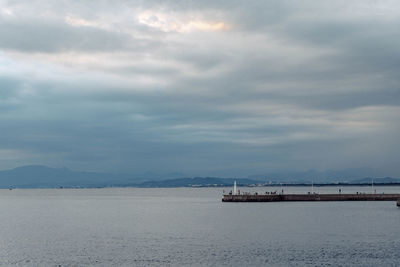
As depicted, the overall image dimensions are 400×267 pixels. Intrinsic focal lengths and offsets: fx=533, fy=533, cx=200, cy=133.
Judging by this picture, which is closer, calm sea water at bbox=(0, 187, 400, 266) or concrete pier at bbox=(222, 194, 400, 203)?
calm sea water at bbox=(0, 187, 400, 266)

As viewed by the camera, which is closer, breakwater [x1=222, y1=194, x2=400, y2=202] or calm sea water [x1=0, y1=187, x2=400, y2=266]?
calm sea water [x1=0, y1=187, x2=400, y2=266]

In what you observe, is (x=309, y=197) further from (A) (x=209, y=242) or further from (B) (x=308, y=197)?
(A) (x=209, y=242)

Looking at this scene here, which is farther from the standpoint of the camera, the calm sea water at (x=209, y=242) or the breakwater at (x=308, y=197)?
the breakwater at (x=308, y=197)

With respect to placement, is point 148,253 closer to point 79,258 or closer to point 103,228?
point 79,258

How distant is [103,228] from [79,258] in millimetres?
35780

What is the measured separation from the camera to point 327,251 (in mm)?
65812

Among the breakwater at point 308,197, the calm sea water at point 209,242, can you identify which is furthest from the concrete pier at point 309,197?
the calm sea water at point 209,242

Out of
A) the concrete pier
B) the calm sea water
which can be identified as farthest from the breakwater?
the calm sea water

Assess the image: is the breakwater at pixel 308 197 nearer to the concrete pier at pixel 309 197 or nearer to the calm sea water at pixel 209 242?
the concrete pier at pixel 309 197

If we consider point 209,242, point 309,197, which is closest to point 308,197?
point 309,197

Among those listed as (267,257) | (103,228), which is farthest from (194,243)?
(103,228)

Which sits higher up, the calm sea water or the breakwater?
the breakwater

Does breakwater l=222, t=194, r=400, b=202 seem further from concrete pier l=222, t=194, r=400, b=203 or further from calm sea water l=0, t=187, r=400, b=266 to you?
calm sea water l=0, t=187, r=400, b=266

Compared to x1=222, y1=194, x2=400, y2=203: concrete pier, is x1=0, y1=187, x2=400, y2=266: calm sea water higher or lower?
lower
